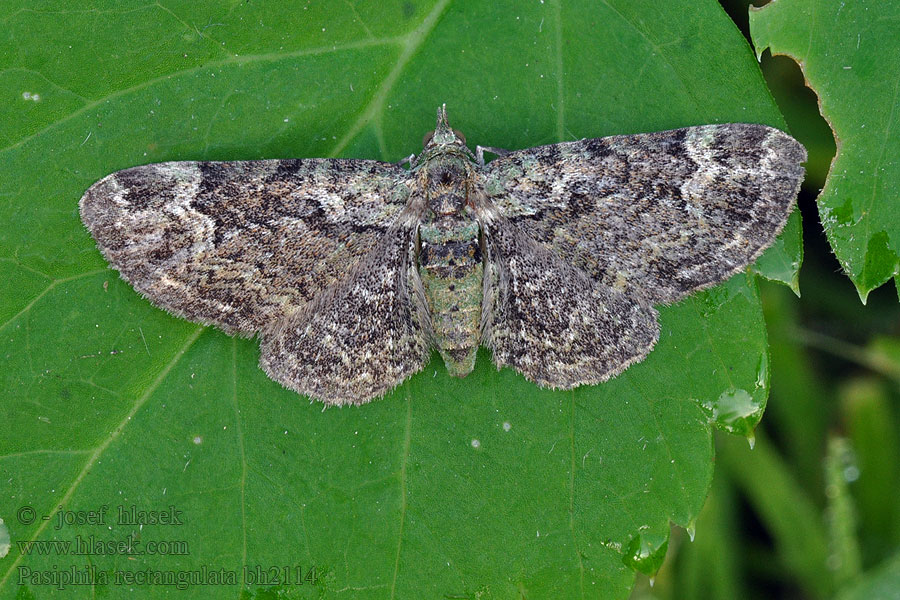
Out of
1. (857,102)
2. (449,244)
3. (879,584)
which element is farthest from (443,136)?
(879,584)

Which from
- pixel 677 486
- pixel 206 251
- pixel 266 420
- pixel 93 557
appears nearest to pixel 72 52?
pixel 206 251

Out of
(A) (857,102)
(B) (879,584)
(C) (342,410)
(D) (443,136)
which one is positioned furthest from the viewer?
(B) (879,584)

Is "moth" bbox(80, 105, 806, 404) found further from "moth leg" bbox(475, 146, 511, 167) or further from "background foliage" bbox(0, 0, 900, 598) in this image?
"background foliage" bbox(0, 0, 900, 598)

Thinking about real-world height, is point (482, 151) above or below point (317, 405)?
above

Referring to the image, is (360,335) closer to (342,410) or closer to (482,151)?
(342,410)

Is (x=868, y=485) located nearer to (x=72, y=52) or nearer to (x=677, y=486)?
(x=677, y=486)

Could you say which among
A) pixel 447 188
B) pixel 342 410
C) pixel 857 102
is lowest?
pixel 342 410
